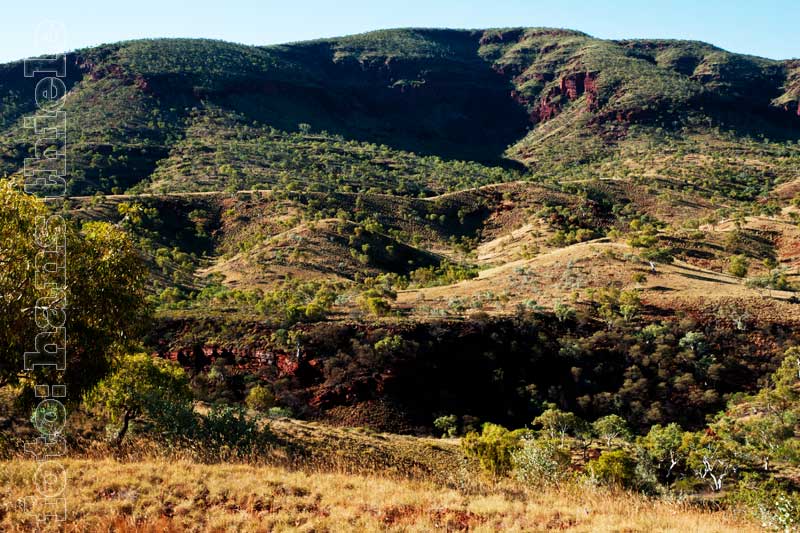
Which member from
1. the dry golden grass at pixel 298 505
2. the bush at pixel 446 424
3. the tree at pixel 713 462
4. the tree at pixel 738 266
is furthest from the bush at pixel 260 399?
the tree at pixel 738 266

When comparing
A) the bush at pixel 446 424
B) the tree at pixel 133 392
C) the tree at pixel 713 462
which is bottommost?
the bush at pixel 446 424

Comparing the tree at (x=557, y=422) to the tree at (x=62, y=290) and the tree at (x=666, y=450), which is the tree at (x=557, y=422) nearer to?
the tree at (x=666, y=450)

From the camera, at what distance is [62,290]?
33.0 ft

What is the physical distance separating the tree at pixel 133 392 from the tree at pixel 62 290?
5.36 m

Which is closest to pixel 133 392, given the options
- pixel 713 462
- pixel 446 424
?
pixel 446 424

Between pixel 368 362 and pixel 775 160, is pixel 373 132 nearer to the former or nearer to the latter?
pixel 775 160

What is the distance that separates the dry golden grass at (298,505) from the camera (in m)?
8.51

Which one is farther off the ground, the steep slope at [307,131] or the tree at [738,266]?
the steep slope at [307,131]

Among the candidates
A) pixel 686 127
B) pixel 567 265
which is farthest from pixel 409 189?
pixel 686 127

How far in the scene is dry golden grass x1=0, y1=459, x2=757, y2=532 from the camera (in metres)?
8.51

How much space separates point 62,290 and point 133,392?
804cm

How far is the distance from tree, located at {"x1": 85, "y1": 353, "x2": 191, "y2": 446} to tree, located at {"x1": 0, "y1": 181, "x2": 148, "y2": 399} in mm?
5364

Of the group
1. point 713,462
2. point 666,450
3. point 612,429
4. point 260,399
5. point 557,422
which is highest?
point 713,462

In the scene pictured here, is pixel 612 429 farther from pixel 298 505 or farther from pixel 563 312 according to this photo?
pixel 298 505
